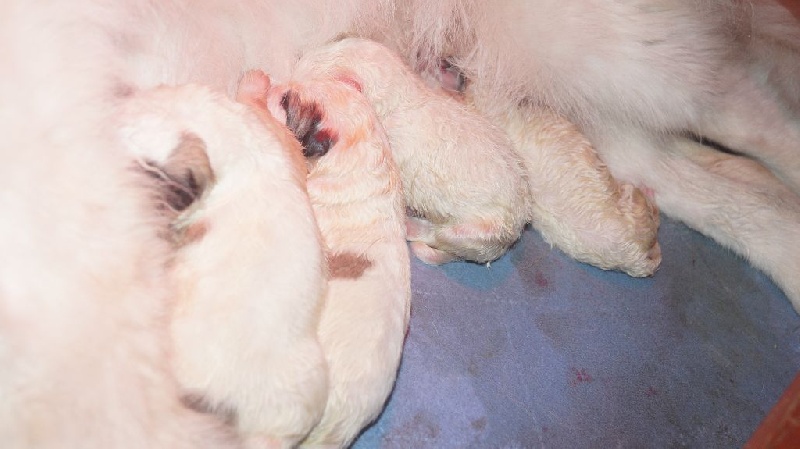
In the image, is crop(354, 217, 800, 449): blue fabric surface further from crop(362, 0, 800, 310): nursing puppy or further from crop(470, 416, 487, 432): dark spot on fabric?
crop(362, 0, 800, 310): nursing puppy

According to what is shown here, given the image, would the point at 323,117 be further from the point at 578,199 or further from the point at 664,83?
the point at 664,83

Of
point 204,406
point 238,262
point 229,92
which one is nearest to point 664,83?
point 229,92

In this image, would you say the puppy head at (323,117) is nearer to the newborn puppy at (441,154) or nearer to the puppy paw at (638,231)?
the newborn puppy at (441,154)

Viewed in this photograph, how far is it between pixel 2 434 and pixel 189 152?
456 millimetres

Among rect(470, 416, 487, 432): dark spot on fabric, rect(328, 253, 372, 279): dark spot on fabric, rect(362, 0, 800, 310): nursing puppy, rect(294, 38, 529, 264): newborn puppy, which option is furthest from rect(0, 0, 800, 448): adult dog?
rect(470, 416, 487, 432): dark spot on fabric

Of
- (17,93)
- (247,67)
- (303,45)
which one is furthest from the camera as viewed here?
(303,45)

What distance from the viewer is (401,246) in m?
1.35

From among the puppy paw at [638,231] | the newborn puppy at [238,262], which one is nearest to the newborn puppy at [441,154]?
the puppy paw at [638,231]

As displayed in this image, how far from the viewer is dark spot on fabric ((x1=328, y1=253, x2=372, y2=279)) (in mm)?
1253

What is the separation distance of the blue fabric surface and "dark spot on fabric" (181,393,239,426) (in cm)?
43

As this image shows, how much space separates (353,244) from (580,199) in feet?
2.11

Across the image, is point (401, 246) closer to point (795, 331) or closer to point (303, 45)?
point (303, 45)

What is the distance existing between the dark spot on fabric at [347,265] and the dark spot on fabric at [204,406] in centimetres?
33

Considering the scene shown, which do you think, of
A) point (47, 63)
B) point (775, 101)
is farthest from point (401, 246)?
point (775, 101)
